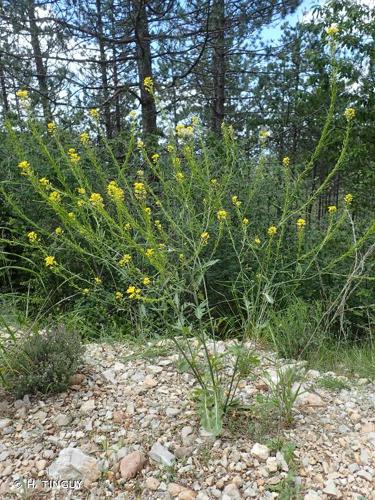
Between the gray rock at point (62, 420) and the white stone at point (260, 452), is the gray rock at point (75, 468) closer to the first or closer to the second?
the gray rock at point (62, 420)

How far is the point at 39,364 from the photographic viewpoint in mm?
1990

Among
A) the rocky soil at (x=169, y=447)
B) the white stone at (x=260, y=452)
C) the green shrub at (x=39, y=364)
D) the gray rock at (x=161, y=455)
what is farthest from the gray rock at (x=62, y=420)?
the white stone at (x=260, y=452)

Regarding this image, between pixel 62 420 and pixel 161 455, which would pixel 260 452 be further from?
pixel 62 420

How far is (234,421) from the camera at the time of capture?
1.74 meters

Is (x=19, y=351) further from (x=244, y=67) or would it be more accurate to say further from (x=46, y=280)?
(x=244, y=67)

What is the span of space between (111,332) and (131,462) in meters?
1.55

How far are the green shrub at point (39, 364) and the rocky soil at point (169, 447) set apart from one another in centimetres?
6

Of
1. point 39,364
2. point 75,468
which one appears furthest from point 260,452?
point 39,364

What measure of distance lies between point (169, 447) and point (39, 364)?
0.77m

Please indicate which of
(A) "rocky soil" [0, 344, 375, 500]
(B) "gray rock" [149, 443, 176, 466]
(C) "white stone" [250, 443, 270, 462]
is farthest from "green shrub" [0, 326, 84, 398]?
(C) "white stone" [250, 443, 270, 462]

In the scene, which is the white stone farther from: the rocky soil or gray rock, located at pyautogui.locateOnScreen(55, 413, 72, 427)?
gray rock, located at pyautogui.locateOnScreen(55, 413, 72, 427)

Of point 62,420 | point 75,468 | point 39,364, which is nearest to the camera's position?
point 75,468

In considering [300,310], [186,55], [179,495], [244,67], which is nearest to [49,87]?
[186,55]

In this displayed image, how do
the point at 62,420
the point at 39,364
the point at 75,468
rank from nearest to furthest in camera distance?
1. the point at 75,468
2. the point at 62,420
3. the point at 39,364
